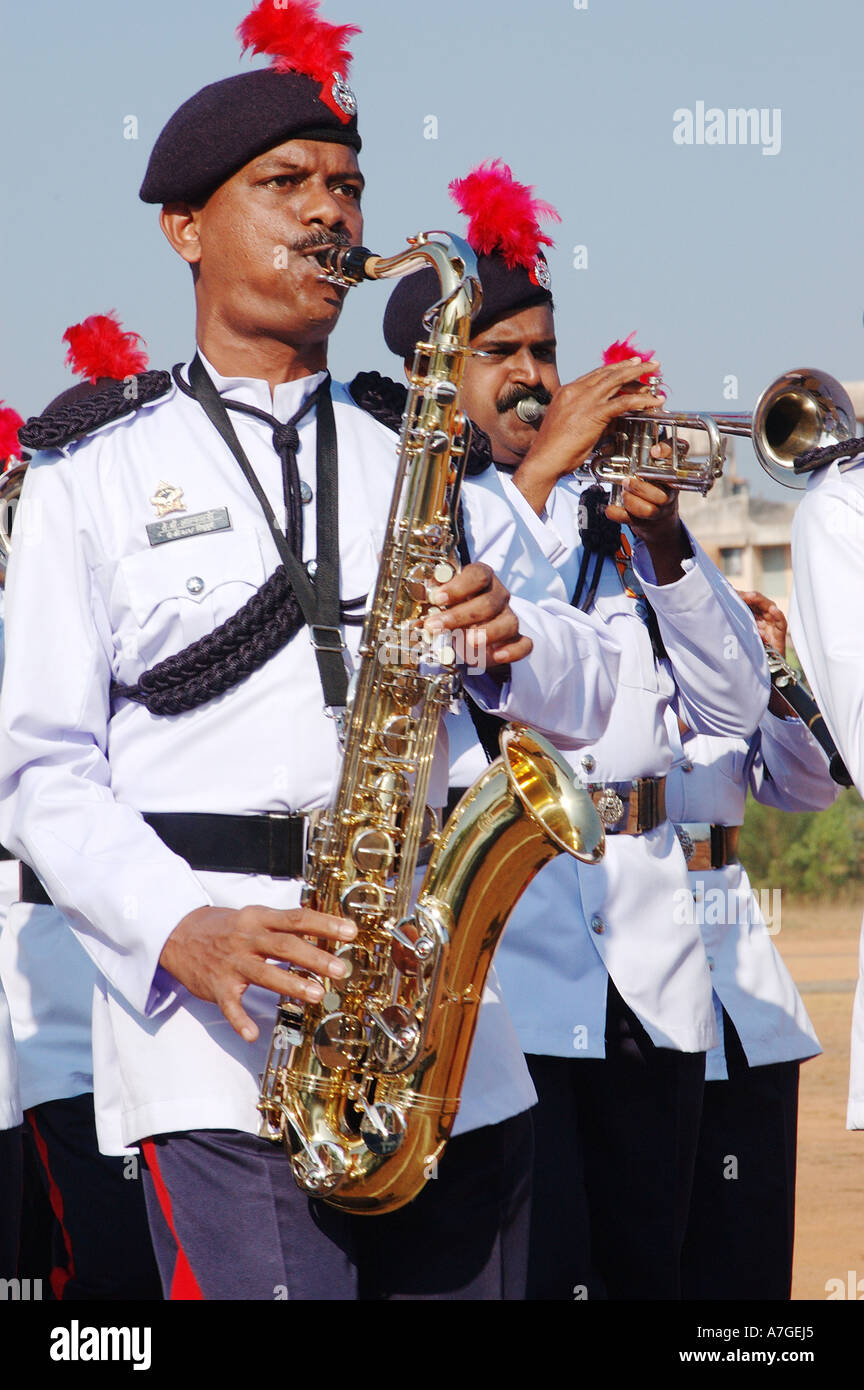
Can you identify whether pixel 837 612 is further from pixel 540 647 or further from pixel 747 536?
pixel 747 536

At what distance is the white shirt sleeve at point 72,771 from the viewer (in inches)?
112

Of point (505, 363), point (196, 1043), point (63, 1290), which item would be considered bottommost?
point (63, 1290)

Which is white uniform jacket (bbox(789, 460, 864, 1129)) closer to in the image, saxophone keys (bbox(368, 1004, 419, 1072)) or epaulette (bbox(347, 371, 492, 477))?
epaulette (bbox(347, 371, 492, 477))

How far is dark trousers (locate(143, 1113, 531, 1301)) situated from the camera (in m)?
2.81

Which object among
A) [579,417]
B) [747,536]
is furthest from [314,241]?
[747,536]

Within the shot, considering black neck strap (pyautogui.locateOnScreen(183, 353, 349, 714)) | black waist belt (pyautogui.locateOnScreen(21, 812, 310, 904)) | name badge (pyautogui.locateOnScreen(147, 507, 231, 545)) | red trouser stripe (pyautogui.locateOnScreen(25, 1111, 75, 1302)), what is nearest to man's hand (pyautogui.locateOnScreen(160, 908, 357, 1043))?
black waist belt (pyautogui.locateOnScreen(21, 812, 310, 904))

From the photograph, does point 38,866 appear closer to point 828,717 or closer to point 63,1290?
point 828,717

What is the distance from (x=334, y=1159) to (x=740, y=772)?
8.19 ft

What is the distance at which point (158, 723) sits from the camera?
119 inches
